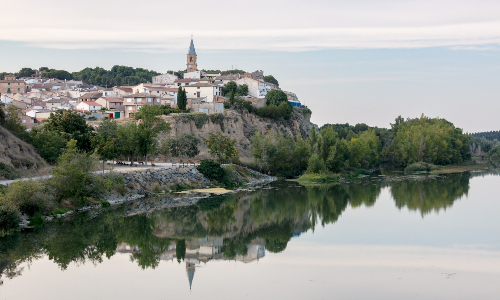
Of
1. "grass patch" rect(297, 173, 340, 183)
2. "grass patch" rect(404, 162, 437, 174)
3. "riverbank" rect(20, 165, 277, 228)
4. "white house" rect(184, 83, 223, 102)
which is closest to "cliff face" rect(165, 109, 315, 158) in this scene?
"white house" rect(184, 83, 223, 102)

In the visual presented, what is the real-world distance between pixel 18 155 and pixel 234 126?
29326 mm

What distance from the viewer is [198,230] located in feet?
68.9

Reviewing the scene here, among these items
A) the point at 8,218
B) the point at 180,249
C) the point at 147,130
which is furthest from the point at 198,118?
the point at 180,249

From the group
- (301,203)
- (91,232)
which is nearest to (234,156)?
(301,203)

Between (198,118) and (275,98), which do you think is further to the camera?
(275,98)

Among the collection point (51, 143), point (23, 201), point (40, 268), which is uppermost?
point (51, 143)

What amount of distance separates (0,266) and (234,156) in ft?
92.6

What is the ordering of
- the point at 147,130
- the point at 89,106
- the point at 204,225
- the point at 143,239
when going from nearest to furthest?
the point at 143,239 < the point at 204,225 < the point at 147,130 < the point at 89,106

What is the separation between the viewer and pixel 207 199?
29188mm

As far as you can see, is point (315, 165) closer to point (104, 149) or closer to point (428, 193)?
point (428, 193)

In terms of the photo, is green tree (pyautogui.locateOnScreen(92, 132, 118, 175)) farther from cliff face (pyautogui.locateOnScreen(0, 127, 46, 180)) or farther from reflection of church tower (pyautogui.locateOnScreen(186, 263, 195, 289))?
reflection of church tower (pyautogui.locateOnScreen(186, 263, 195, 289))

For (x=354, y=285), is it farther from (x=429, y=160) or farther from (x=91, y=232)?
(x=429, y=160)

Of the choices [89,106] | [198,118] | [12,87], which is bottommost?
[198,118]

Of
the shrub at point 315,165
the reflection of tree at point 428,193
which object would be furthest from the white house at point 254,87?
the reflection of tree at point 428,193
